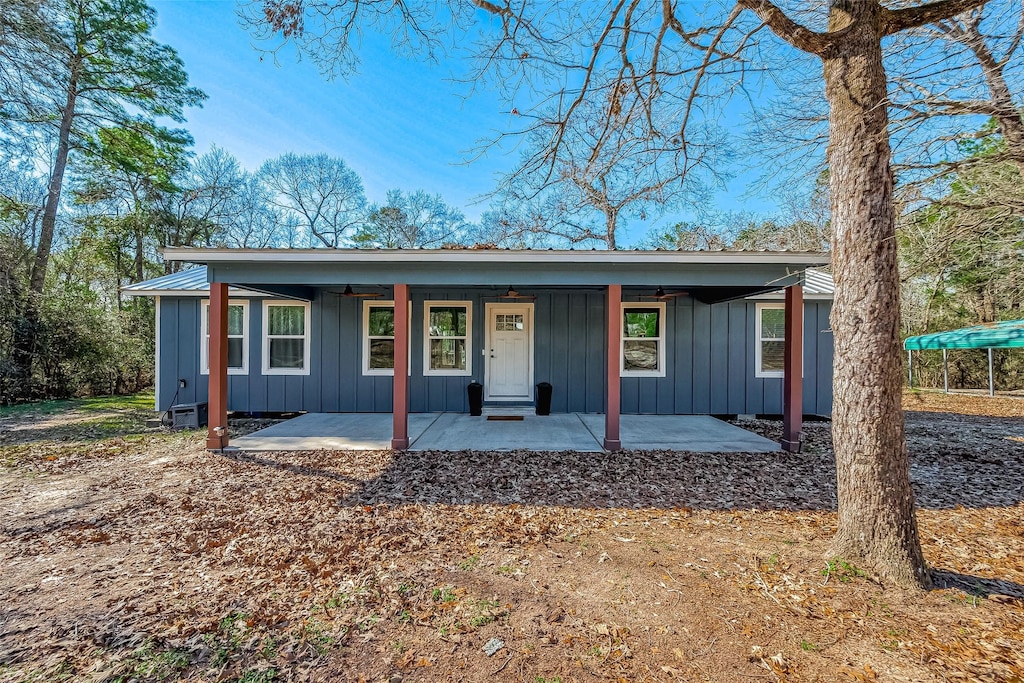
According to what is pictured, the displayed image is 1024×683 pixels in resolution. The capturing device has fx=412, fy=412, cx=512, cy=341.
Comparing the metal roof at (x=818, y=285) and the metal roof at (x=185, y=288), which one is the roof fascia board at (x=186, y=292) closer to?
the metal roof at (x=185, y=288)

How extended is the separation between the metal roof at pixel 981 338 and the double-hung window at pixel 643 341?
7825 millimetres

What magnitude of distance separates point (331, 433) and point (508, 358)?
345 cm

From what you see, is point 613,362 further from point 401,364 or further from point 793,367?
point 401,364

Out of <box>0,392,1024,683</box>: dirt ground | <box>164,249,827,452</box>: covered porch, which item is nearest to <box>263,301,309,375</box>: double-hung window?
<box>164,249,827,452</box>: covered porch

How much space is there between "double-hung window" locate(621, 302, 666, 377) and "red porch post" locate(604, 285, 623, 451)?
260cm

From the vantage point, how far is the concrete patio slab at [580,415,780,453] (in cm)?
560

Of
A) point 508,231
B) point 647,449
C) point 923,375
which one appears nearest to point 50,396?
point 508,231

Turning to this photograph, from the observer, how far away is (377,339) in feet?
26.1

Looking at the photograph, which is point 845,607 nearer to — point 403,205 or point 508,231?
point 508,231

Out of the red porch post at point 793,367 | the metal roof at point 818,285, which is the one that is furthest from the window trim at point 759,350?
the red porch post at point 793,367

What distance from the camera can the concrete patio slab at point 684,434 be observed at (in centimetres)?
560

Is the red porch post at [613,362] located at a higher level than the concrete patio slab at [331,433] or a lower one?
higher

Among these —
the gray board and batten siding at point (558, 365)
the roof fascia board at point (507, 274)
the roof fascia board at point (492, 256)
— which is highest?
the roof fascia board at point (492, 256)

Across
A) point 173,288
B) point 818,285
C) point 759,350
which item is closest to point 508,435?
point 759,350
